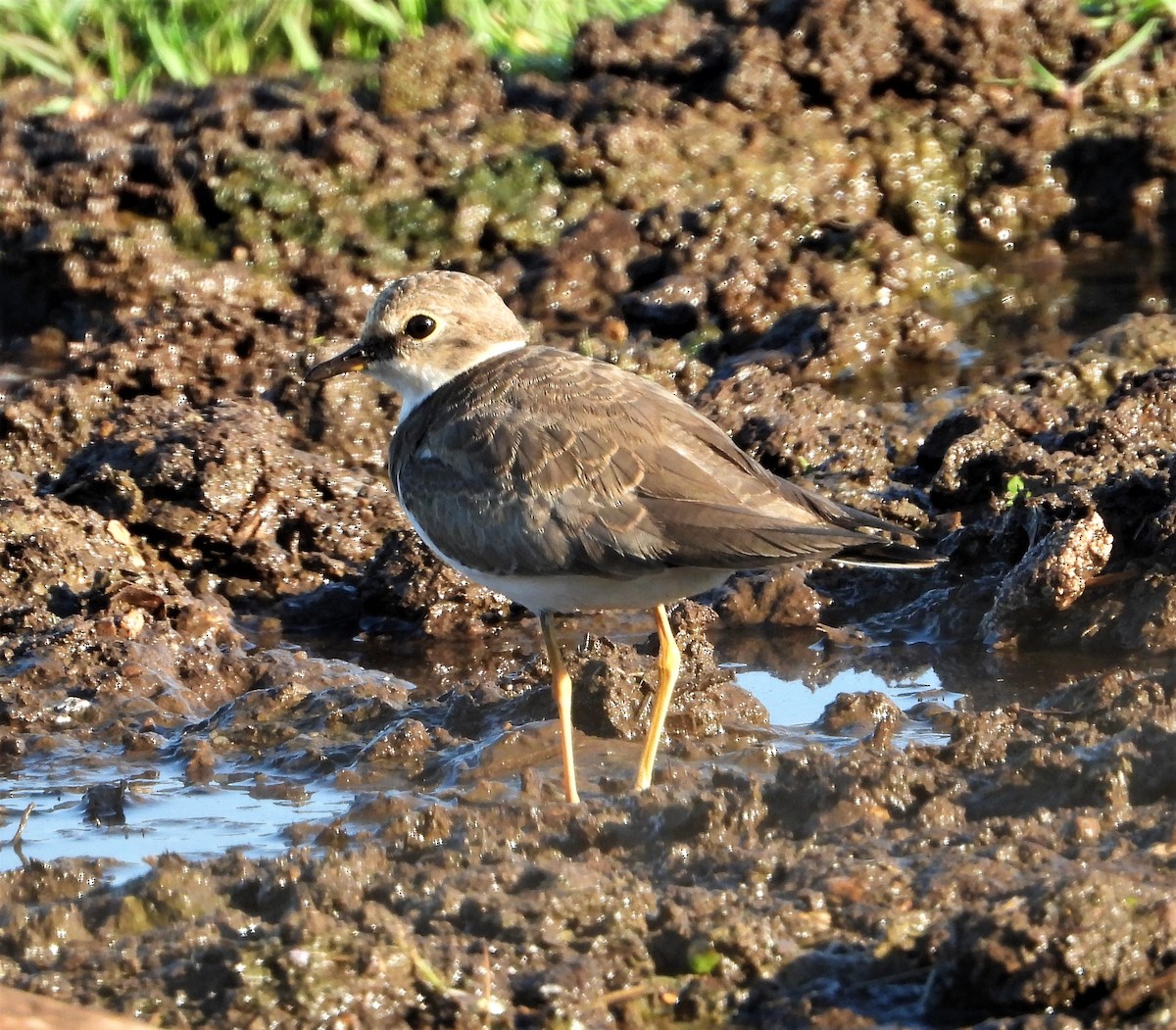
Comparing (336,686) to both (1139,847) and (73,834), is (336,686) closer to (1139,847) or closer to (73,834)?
(73,834)

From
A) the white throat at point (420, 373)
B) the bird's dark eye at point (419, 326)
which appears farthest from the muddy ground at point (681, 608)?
the bird's dark eye at point (419, 326)

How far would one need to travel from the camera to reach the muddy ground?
3943mm

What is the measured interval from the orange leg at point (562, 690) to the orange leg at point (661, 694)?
0.21 meters

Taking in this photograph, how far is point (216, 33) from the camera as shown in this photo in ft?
38.2

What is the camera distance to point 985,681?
636cm

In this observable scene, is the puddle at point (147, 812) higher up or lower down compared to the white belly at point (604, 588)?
lower down

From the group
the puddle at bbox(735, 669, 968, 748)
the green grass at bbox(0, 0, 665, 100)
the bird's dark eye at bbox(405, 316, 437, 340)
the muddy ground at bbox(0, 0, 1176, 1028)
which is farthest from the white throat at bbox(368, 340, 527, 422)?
the green grass at bbox(0, 0, 665, 100)

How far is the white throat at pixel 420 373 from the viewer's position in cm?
647

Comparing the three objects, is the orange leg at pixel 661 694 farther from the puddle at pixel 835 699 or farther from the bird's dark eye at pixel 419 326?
the bird's dark eye at pixel 419 326

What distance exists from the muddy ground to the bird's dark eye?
1.03 metres

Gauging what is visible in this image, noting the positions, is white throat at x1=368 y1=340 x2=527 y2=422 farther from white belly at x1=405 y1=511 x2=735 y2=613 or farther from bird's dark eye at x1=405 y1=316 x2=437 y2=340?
white belly at x1=405 y1=511 x2=735 y2=613

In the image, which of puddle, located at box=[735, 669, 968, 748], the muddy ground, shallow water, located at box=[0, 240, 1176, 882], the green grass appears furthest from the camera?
the green grass

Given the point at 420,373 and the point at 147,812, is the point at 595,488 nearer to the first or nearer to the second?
the point at 420,373

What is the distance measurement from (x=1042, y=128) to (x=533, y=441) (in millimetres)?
6489
